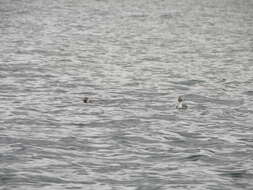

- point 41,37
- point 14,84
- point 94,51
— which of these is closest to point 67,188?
point 14,84

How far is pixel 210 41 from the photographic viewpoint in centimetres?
6475

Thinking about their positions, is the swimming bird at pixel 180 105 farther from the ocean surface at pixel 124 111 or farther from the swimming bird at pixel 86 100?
the swimming bird at pixel 86 100

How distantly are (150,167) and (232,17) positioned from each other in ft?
228

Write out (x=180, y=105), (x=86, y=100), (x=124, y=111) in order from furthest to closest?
(x=86, y=100)
(x=180, y=105)
(x=124, y=111)

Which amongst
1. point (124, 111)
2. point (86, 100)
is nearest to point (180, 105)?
point (124, 111)

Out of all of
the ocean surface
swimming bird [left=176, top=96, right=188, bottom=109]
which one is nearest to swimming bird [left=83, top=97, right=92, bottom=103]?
the ocean surface

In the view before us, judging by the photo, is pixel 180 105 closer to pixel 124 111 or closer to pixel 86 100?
pixel 124 111

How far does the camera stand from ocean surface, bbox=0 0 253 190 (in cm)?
2378

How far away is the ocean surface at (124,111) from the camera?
78.0 ft

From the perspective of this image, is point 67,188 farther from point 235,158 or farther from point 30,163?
point 235,158

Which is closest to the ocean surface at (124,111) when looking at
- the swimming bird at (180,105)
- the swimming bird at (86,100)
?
the swimming bird at (86,100)

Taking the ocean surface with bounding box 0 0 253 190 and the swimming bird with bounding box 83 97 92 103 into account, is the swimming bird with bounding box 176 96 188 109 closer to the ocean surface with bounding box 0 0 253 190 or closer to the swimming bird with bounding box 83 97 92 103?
the ocean surface with bounding box 0 0 253 190

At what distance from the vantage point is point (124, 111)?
3306 cm

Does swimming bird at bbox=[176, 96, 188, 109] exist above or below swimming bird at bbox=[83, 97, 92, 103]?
below
